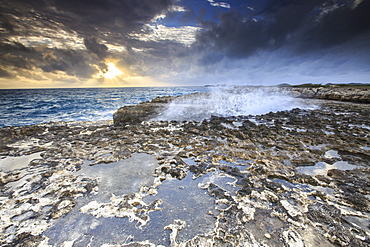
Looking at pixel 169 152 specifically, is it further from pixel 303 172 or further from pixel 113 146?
pixel 303 172

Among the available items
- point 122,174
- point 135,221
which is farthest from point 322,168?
point 122,174

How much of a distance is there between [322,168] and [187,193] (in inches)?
158

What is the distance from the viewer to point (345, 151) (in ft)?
18.0

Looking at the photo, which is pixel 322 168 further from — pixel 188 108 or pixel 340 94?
pixel 340 94

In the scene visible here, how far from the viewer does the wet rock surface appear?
2.43m

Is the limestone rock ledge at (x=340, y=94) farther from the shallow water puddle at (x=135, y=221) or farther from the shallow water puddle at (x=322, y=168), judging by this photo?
the shallow water puddle at (x=135, y=221)

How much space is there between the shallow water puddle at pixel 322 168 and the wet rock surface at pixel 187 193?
3 cm

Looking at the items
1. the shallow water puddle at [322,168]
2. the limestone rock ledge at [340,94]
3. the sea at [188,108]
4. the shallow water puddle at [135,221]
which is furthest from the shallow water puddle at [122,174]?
the limestone rock ledge at [340,94]

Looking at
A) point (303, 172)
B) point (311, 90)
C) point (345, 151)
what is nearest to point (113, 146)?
point (303, 172)

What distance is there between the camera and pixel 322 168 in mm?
4422

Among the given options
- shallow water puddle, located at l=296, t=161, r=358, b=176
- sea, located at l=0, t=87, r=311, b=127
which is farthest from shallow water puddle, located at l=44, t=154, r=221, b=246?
sea, located at l=0, t=87, r=311, b=127

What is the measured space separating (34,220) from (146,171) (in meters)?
2.31

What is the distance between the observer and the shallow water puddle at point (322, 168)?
13.8 feet

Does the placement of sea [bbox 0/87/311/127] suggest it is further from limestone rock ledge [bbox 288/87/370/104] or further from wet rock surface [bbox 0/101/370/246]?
wet rock surface [bbox 0/101/370/246]
